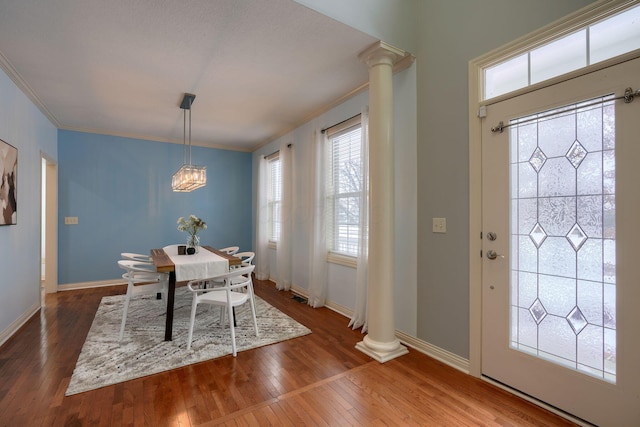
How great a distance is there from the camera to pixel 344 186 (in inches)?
148

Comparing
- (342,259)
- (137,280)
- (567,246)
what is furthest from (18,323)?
(567,246)

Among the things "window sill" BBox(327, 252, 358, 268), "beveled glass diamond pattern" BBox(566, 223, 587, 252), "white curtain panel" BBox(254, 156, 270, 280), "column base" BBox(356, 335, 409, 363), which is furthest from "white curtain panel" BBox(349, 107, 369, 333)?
"white curtain panel" BBox(254, 156, 270, 280)

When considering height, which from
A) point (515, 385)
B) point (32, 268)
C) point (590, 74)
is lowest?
point (515, 385)

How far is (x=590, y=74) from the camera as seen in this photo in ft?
5.51

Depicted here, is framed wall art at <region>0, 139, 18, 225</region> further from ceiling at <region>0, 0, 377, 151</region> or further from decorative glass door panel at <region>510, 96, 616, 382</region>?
decorative glass door panel at <region>510, 96, 616, 382</region>

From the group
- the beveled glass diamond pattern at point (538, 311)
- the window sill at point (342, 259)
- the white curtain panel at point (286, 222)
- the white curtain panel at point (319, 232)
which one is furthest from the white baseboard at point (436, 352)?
the white curtain panel at point (286, 222)

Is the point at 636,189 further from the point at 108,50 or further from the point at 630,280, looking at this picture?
the point at 108,50

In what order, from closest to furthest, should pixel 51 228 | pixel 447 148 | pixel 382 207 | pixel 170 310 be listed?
1. pixel 447 148
2. pixel 382 207
3. pixel 170 310
4. pixel 51 228

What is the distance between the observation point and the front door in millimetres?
1564

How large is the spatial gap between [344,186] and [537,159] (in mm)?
2133

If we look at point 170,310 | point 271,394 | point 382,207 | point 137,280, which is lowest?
point 271,394

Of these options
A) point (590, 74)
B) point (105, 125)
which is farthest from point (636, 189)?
point (105, 125)

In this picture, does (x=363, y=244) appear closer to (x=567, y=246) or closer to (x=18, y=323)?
(x=567, y=246)

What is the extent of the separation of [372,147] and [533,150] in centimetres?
115
